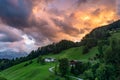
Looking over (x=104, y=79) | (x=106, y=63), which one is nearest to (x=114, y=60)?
(x=106, y=63)

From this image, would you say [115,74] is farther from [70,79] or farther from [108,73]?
[70,79]

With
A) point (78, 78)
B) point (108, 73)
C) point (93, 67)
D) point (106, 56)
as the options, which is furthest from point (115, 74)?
point (78, 78)

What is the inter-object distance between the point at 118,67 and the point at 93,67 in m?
26.5

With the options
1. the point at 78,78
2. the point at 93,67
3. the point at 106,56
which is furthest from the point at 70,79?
the point at 106,56

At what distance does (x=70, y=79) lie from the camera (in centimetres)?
19475

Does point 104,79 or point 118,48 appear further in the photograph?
point 118,48

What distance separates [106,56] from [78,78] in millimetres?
33865

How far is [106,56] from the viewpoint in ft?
559

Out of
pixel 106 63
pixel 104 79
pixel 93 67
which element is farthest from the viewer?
pixel 93 67

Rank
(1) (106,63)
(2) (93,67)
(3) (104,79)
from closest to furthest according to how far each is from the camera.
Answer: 1. (3) (104,79)
2. (1) (106,63)
3. (2) (93,67)

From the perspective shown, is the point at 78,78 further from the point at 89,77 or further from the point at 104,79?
the point at 104,79

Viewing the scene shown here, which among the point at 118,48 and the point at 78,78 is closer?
the point at 118,48

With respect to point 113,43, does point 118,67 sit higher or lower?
lower

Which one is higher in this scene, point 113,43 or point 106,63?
point 113,43
